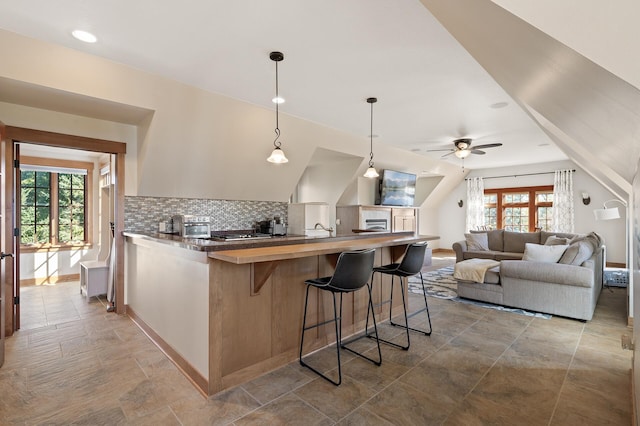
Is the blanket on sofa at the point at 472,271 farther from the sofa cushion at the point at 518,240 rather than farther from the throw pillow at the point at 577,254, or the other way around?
the sofa cushion at the point at 518,240

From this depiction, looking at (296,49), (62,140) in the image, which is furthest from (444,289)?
(62,140)

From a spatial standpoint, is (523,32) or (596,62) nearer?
(596,62)

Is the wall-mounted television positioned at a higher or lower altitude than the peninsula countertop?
higher

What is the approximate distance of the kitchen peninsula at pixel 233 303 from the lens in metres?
2.25

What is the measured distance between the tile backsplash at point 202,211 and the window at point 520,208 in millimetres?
6881

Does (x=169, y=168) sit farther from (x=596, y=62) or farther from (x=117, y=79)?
(x=596, y=62)

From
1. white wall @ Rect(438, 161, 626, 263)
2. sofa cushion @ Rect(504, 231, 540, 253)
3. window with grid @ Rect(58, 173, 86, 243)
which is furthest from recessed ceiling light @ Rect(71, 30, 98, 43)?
white wall @ Rect(438, 161, 626, 263)

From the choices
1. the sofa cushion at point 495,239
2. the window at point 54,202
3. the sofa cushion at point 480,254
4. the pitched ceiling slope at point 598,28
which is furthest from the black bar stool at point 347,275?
the window at point 54,202

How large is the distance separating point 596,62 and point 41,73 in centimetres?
373

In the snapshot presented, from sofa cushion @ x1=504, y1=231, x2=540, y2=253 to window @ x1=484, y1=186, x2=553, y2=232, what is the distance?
2251mm

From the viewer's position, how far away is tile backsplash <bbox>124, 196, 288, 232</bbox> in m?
4.12

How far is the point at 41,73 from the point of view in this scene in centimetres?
271

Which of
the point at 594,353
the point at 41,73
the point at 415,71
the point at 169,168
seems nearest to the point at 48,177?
the point at 169,168

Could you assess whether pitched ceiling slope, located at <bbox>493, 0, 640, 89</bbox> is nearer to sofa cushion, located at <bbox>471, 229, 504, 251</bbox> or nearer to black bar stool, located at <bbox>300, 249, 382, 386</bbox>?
black bar stool, located at <bbox>300, 249, 382, 386</bbox>
